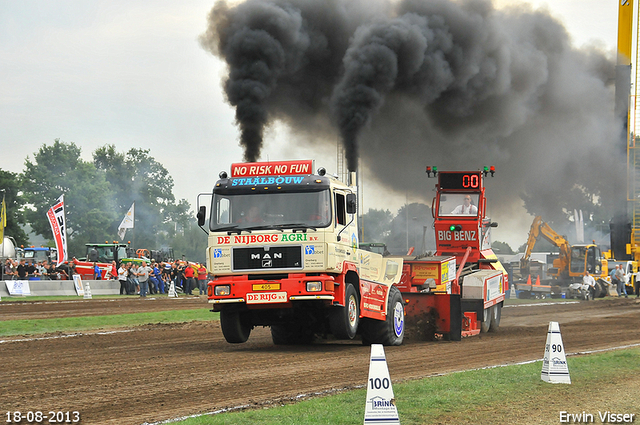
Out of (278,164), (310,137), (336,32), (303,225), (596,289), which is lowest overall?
(596,289)

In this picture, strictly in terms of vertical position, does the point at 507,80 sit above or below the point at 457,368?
above

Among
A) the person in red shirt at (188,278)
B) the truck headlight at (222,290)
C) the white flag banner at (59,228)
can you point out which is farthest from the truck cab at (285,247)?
the person in red shirt at (188,278)

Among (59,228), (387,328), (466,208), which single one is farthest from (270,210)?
(59,228)

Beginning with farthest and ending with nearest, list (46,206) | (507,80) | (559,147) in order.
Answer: (46,206) < (559,147) < (507,80)

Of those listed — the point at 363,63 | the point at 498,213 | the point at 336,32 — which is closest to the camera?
the point at 363,63

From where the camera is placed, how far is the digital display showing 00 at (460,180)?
19047 millimetres

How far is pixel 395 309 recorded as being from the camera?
1407cm

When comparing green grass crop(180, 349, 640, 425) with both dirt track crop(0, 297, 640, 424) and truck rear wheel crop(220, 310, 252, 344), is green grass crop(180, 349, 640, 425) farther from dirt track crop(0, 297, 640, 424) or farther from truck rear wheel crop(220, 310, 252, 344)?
truck rear wheel crop(220, 310, 252, 344)

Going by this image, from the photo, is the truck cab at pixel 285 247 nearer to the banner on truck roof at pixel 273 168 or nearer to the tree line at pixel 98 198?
the banner on truck roof at pixel 273 168

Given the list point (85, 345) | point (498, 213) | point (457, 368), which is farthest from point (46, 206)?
point (457, 368)

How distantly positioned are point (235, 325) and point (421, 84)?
12.8 metres

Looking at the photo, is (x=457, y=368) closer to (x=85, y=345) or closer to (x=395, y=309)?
(x=395, y=309)

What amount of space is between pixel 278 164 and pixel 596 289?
1140 inches

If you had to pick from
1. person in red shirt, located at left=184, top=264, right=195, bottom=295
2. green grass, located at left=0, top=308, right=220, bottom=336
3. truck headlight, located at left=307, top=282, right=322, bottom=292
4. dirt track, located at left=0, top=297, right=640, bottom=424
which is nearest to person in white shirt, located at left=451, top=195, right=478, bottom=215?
dirt track, located at left=0, top=297, right=640, bottom=424
